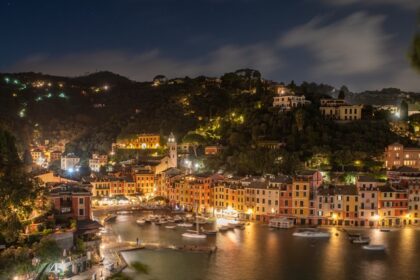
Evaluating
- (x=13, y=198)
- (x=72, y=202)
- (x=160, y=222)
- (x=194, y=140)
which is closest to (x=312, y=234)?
(x=160, y=222)

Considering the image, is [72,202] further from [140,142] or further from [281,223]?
[140,142]

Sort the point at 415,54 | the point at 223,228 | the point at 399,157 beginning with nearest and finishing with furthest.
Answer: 1. the point at 415,54
2. the point at 223,228
3. the point at 399,157

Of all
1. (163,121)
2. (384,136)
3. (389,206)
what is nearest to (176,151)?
(163,121)

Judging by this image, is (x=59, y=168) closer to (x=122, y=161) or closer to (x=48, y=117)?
(x=122, y=161)

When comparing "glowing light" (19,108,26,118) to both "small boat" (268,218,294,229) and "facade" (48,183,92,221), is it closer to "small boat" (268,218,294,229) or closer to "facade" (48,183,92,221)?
"facade" (48,183,92,221)

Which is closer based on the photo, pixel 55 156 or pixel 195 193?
pixel 195 193
